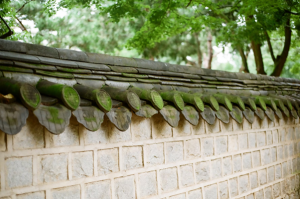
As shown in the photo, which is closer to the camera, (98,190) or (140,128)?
(98,190)

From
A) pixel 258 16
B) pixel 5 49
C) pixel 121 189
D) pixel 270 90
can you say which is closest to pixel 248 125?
pixel 270 90

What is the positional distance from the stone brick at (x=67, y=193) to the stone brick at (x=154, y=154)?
754 millimetres

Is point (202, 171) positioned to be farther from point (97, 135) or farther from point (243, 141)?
point (97, 135)

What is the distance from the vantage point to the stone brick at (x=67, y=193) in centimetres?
222

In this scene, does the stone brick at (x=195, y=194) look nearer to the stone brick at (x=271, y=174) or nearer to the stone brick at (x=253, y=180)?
the stone brick at (x=253, y=180)

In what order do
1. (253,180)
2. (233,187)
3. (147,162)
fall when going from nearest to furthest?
(147,162)
(233,187)
(253,180)

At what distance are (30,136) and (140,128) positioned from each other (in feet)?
3.42

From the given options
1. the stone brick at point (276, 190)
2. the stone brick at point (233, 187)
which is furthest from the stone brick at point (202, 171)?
the stone brick at point (276, 190)

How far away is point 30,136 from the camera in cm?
212

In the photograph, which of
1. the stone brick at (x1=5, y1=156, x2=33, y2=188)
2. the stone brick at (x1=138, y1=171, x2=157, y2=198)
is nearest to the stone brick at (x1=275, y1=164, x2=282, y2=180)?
the stone brick at (x1=138, y1=171, x2=157, y2=198)

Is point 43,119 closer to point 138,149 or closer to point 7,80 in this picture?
point 7,80

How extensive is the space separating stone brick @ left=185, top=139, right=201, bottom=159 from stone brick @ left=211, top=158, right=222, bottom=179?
0.30 meters

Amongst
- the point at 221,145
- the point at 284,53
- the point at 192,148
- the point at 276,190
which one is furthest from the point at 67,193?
the point at 284,53

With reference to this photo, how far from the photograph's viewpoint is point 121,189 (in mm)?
2643
